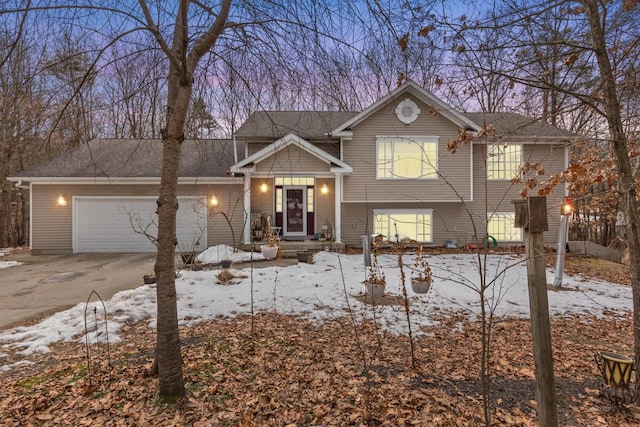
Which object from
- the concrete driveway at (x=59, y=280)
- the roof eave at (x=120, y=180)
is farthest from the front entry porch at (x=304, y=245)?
the concrete driveway at (x=59, y=280)

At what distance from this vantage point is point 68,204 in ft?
41.8

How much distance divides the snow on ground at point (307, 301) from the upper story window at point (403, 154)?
5.24m

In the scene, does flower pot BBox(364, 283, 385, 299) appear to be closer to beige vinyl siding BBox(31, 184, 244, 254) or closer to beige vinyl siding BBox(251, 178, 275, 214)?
beige vinyl siding BBox(251, 178, 275, 214)

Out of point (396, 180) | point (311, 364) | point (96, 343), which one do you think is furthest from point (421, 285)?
point (396, 180)

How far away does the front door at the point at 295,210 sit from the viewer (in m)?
13.4

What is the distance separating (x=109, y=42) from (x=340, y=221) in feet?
34.8

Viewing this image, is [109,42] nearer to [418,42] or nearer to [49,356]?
[418,42]

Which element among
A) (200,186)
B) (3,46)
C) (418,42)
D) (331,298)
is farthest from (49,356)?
(200,186)

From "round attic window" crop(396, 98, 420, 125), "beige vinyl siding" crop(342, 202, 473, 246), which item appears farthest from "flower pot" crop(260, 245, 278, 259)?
"round attic window" crop(396, 98, 420, 125)

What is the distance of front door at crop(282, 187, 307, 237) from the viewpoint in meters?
13.4

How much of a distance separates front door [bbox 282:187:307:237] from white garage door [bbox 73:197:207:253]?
11.1 ft

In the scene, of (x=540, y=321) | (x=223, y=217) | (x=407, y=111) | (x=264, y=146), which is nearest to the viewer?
(x=540, y=321)

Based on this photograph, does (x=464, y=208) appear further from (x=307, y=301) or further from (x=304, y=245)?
(x=307, y=301)

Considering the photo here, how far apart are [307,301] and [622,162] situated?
5.48 metres
